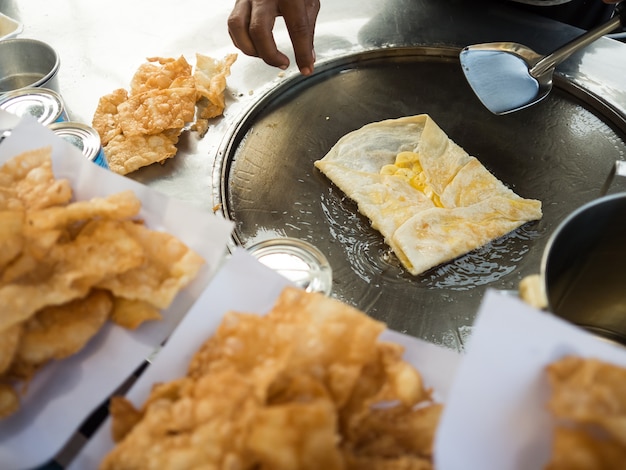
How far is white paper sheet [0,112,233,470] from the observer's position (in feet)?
2.88

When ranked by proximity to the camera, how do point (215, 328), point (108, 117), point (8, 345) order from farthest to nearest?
1. point (108, 117)
2. point (215, 328)
3. point (8, 345)

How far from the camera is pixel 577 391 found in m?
0.70

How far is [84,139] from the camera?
5.04 feet

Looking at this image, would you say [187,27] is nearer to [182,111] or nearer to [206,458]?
[182,111]

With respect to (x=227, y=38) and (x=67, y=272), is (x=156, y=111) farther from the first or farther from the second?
(x=67, y=272)

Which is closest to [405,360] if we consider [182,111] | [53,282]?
[53,282]

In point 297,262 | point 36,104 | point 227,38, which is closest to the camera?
point 297,262

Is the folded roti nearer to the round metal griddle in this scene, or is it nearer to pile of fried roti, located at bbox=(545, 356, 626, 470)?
the round metal griddle

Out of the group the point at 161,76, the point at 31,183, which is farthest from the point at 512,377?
the point at 161,76

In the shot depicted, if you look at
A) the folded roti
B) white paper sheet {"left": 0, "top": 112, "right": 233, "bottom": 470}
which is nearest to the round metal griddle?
the folded roti

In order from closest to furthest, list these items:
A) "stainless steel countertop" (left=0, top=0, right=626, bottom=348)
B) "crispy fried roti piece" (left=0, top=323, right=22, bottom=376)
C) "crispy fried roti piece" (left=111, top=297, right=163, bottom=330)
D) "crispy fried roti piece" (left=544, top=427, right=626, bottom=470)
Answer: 1. "crispy fried roti piece" (left=544, top=427, right=626, bottom=470)
2. "crispy fried roti piece" (left=0, top=323, right=22, bottom=376)
3. "crispy fried roti piece" (left=111, top=297, right=163, bottom=330)
4. "stainless steel countertop" (left=0, top=0, right=626, bottom=348)

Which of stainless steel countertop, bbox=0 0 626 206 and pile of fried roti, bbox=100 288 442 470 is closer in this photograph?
pile of fried roti, bbox=100 288 442 470

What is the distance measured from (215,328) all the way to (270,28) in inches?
62.8

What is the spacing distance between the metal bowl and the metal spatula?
1967mm
